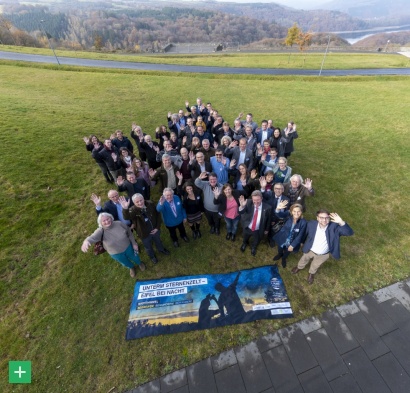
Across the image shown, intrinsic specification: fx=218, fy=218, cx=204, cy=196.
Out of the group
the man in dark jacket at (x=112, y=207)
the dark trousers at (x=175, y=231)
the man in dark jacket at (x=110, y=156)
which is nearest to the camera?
the man in dark jacket at (x=112, y=207)

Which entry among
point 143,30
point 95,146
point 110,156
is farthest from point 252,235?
point 143,30

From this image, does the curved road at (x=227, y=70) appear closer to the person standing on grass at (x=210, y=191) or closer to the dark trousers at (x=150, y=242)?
the person standing on grass at (x=210, y=191)

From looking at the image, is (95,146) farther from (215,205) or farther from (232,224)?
(232,224)

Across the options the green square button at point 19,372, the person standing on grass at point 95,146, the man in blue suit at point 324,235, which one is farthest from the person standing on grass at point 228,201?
the green square button at point 19,372

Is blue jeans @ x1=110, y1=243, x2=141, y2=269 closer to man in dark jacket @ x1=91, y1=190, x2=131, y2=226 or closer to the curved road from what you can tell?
man in dark jacket @ x1=91, y1=190, x2=131, y2=226

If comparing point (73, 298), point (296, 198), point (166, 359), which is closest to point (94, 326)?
point (73, 298)
